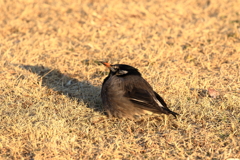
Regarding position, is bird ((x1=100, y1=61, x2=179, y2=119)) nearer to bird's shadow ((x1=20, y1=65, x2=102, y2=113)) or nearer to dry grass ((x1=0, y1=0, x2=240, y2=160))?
dry grass ((x1=0, y1=0, x2=240, y2=160))

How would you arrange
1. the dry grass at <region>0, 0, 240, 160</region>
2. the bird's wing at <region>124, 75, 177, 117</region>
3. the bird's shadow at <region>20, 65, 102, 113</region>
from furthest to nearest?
the bird's shadow at <region>20, 65, 102, 113</region> < the bird's wing at <region>124, 75, 177, 117</region> < the dry grass at <region>0, 0, 240, 160</region>

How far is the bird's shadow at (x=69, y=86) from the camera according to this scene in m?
5.30

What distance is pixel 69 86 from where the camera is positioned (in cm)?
577

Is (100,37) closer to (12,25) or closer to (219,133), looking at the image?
(12,25)

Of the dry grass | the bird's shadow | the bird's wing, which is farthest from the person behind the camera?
the bird's shadow

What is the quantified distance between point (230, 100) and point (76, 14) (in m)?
4.94

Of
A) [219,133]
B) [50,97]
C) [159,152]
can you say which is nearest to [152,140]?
[159,152]

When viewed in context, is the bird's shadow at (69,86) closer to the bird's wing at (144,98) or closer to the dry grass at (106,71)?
the dry grass at (106,71)

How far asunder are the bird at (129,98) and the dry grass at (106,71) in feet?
0.48

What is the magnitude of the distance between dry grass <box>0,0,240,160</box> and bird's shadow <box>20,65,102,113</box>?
0.02 m

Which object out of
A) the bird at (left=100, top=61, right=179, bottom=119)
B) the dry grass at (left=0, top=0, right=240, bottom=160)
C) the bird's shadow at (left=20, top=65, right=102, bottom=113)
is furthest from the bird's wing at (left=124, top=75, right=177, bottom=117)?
the bird's shadow at (left=20, top=65, right=102, bottom=113)

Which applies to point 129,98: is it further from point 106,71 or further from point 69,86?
point 106,71

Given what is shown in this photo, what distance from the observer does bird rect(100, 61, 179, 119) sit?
4512 millimetres

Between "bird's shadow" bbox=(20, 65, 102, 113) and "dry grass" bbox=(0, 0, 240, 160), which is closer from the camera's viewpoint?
"dry grass" bbox=(0, 0, 240, 160)
